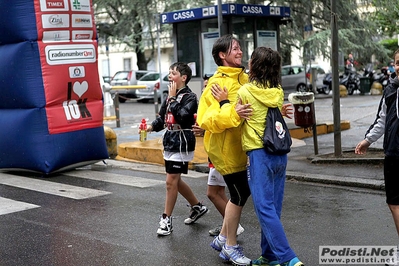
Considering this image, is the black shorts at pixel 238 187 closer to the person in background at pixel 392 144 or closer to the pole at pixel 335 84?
the person in background at pixel 392 144

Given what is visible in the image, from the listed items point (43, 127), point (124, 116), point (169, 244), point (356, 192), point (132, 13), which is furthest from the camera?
point (132, 13)

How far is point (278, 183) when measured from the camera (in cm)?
499

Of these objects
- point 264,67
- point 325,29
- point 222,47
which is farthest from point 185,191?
point 325,29

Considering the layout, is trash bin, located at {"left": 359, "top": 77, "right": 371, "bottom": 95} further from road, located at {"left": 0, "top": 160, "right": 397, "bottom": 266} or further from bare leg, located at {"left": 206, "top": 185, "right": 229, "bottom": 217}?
bare leg, located at {"left": 206, "top": 185, "right": 229, "bottom": 217}

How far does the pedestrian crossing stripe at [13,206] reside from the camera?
772cm

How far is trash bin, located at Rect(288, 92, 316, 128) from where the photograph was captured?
10.6 metres

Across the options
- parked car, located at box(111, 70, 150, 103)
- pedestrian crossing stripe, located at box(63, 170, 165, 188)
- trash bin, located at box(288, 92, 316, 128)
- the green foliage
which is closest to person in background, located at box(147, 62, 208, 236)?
pedestrian crossing stripe, located at box(63, 170, 165, 188)

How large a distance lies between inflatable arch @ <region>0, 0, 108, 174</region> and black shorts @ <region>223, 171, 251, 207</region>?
5.30 meters

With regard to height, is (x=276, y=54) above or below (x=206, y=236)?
above

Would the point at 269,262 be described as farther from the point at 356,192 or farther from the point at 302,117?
the point at 302,117

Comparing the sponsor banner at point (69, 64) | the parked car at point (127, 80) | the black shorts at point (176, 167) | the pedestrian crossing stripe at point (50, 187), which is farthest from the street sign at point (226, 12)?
the parked car at point (127, 80)

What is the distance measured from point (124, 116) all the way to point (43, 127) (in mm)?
12254

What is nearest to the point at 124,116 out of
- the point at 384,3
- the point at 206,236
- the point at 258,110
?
the point at 384,3

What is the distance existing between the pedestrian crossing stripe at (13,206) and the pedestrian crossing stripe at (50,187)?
2.08 ft
